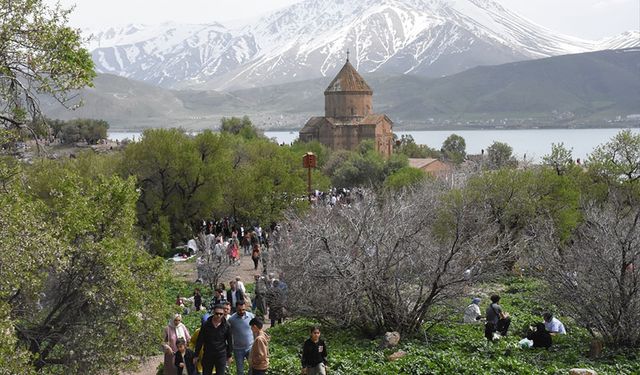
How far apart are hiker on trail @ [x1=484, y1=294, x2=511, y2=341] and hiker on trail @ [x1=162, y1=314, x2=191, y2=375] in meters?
6.42

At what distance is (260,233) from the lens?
37.0 m

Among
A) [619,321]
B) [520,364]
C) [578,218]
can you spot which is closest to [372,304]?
[520,364]

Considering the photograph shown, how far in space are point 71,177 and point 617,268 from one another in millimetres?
10801

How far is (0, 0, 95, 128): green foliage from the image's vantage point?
11148 millimetres

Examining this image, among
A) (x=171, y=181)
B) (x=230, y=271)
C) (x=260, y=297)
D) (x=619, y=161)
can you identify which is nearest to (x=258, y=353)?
(x=260, y=297)

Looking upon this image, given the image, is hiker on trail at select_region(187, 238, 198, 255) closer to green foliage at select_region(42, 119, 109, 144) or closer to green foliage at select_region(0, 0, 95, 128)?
green foliage at select_region(0, 0, 95, 128)

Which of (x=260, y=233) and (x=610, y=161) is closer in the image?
(x=260, y=233)

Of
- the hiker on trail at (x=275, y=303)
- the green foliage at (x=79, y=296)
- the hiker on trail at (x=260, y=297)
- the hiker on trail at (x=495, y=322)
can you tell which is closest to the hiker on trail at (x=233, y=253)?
the hiker on trail at (x=260, y=297)

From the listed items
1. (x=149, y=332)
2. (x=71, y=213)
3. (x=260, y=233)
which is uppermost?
(x=71, y=213)

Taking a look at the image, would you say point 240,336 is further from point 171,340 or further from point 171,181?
point 171,181

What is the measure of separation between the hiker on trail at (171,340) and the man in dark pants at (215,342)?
3.61 feet

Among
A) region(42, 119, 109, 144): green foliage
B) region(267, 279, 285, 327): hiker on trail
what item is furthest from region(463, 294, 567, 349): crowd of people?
region(42, 119, 109, 144): green foliage

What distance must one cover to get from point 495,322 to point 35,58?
10.7 metres

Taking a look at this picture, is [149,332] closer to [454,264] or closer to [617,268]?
[454,264]
